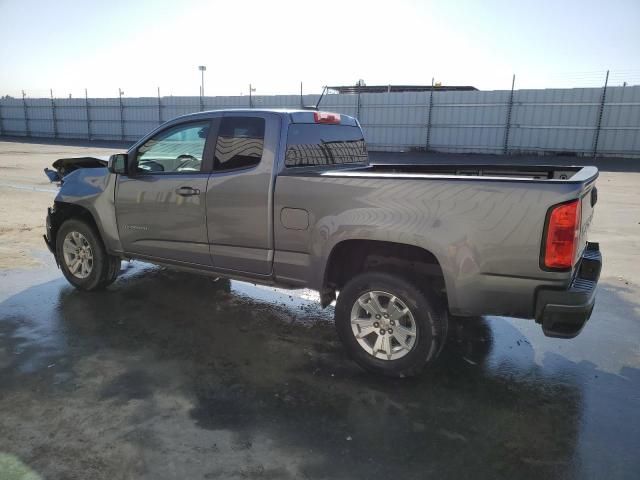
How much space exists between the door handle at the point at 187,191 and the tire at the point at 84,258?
1.39 m

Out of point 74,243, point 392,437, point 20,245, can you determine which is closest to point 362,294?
point 392,437

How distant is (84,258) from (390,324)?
11.8ft

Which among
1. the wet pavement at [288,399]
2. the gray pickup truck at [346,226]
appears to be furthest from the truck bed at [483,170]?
the wet pavement at [288,399]

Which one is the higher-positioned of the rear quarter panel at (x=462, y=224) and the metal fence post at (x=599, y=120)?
the metal fence post at (x=599, y=120)

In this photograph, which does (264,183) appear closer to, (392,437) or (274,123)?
(274,123)

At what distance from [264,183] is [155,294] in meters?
2.25

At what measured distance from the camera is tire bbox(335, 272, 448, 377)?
3.34 meters

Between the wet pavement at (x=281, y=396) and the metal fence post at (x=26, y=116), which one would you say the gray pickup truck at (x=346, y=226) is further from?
the metal fence post at (x=26, y=116)

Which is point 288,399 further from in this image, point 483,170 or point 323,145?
point 483,170

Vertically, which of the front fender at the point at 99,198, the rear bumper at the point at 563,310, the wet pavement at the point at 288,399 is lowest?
the wet pavement at the point at 288,399

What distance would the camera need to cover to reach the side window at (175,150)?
4.39 meters

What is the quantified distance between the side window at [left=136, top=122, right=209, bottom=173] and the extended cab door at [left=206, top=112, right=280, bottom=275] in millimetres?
259

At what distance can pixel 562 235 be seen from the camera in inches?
111

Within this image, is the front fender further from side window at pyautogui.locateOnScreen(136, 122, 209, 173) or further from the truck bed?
the truck bed
